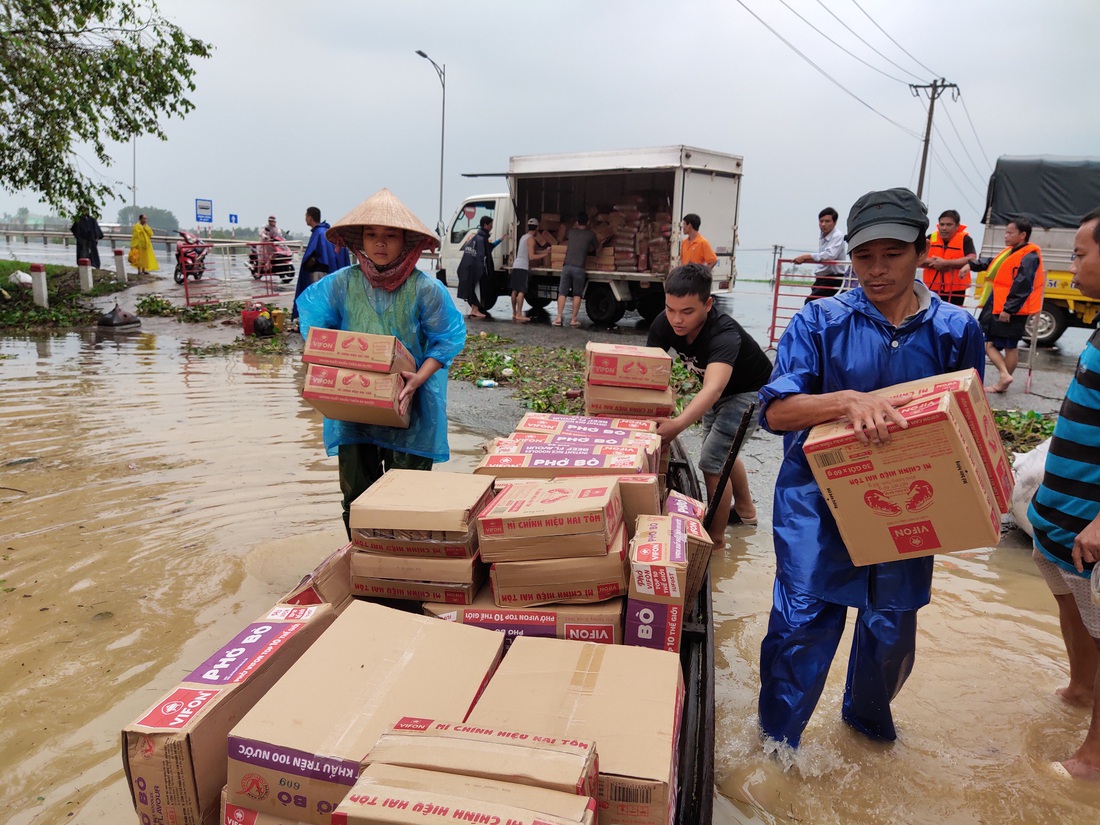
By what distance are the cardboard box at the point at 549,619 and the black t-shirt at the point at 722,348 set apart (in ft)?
6.67

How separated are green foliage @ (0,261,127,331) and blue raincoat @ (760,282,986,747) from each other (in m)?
14.0

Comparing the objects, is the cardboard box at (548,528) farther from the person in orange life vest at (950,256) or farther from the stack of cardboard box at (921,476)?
the person in orange life vest at (950,256)

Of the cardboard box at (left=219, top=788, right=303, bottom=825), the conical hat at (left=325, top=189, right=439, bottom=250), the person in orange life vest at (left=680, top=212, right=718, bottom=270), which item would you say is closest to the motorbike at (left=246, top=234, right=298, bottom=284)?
the person in orange life vest at (left=680, top=212, right=718, bottom=270)

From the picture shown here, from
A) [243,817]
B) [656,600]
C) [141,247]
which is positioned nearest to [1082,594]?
[656,600]

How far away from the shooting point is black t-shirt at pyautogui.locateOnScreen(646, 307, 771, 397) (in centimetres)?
403

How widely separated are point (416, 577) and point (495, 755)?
1023mm

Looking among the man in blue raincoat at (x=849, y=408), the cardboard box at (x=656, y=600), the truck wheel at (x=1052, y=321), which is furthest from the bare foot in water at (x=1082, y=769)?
the truck wheel at (x=1052, y=321)

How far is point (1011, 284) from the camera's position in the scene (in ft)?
27.5

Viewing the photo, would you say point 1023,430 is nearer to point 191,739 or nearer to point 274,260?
point 191,739

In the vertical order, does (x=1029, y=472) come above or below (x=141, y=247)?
below

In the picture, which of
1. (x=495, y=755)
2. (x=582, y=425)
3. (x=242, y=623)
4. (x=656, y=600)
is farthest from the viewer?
(x=242, y=623)

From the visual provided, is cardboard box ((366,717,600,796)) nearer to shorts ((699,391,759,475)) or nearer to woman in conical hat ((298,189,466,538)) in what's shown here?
woman in conical hat ((298,189,466,538))

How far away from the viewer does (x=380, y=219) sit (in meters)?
3.34

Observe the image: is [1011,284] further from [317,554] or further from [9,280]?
[9,280]
